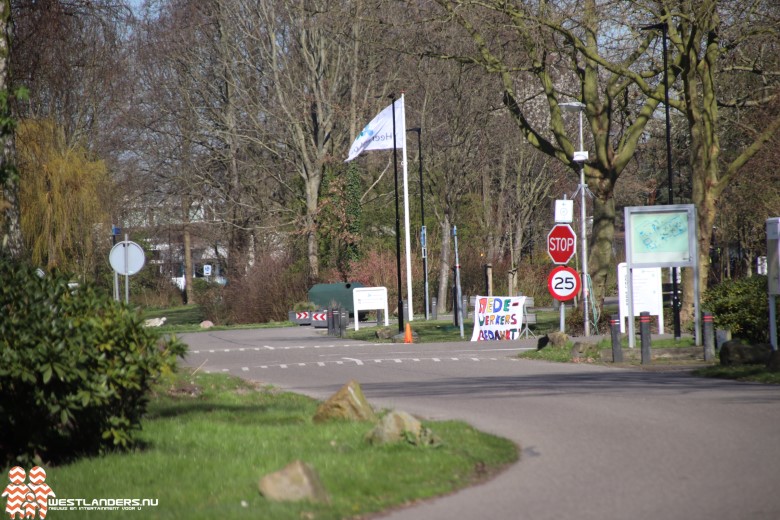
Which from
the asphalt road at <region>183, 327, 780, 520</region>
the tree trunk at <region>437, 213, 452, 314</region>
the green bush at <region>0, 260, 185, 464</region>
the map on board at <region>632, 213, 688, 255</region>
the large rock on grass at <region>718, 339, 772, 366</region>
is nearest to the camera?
the asphalt road at <region>183, 327, 780, 520</region>

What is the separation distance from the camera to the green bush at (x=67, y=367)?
31.0 feet

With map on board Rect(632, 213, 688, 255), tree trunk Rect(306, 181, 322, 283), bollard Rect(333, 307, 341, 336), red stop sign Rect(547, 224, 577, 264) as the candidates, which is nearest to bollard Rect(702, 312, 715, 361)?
map on board Rect(632, 213, 688, 255)

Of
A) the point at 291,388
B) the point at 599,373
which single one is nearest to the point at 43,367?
the point at 291,388

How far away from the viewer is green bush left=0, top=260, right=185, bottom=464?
945 centimetres

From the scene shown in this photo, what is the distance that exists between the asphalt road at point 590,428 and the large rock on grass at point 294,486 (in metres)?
0.58

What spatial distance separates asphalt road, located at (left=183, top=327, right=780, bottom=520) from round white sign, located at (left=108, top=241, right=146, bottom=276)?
13.5ft

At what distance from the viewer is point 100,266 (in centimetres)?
6228

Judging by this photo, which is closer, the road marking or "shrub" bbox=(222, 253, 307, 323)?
the road marking

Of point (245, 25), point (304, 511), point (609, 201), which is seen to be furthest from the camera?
point (245, 25)

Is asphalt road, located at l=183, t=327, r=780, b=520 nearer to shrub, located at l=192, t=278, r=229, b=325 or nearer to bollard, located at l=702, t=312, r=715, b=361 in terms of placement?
bollard, located at l=702, t=312, r=715, b=361

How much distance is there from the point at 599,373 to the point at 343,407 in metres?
8.45

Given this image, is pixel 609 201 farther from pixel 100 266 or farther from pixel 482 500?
pixel 100 266

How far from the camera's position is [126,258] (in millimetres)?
26703

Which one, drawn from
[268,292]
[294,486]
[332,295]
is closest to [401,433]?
[294,486]
